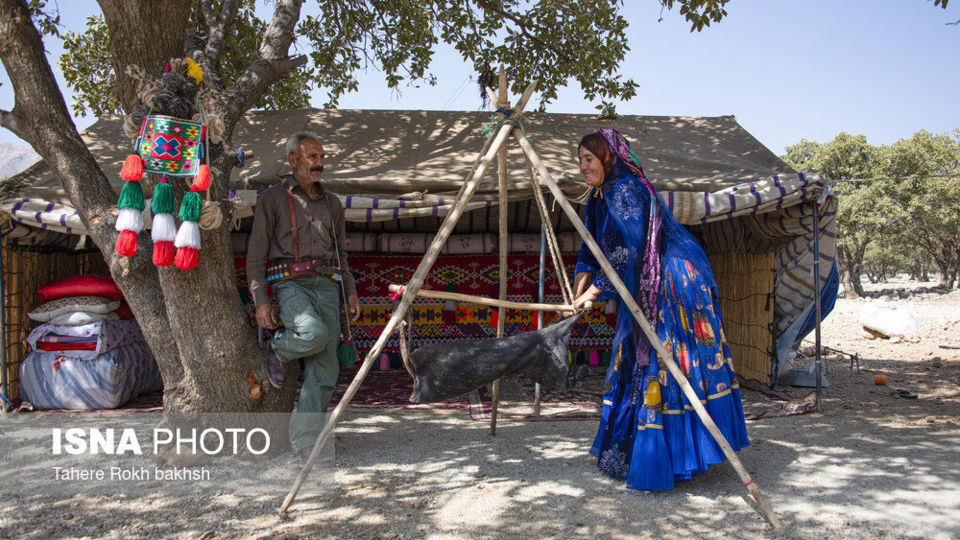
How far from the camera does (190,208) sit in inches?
114

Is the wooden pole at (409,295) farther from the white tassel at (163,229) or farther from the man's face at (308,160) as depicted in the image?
the white tassel at (163,229)

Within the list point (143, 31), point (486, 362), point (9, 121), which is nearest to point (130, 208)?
point (9, 121)

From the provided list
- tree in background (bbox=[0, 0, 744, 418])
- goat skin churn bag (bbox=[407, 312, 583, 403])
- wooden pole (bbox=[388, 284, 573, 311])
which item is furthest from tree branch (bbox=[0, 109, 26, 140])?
goat skin churn bag (bbox=[407, 312, 583, 403])

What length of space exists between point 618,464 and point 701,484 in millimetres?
413

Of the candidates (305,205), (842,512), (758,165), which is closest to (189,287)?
(305,205)

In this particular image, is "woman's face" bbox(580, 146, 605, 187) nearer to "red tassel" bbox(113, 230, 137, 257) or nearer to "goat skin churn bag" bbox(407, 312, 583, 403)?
"goat skin churn bag" bbox(407, 312, 583, 403)

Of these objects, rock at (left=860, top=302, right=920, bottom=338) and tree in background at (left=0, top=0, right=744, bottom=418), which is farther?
rock at (left=860, top=302, right=920, bottom=338)

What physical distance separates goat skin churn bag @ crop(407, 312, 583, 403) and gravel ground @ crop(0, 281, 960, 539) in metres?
0.50

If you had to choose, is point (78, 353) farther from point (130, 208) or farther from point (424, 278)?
point (424, 278)

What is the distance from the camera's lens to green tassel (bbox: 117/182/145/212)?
9.43 feet

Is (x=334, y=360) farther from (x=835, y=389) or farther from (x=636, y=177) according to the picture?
(x=835, y=389)

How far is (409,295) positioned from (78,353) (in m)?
3.43

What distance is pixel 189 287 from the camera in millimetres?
3180

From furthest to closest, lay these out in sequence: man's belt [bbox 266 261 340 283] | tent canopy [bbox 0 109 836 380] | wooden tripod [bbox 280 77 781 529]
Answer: tent canopy [bbox 0 109 836 380] < man's belt [bbox 266 261 340 283] < wooden tripod [bbox 280 77 781 529]
